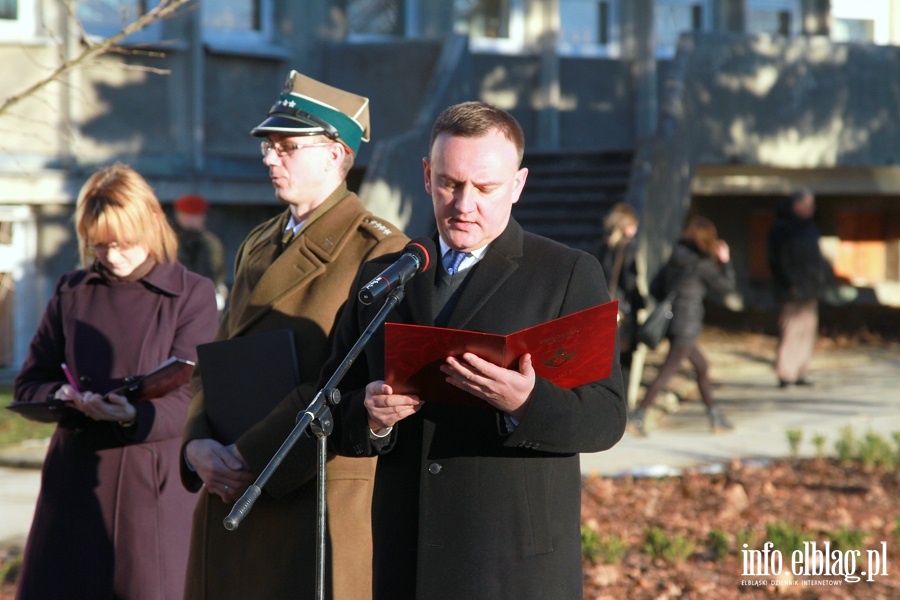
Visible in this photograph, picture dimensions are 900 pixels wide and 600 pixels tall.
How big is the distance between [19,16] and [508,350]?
46.0 ft

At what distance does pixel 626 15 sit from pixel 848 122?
406 centimetres

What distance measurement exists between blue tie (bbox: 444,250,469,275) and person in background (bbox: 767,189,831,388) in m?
11.0

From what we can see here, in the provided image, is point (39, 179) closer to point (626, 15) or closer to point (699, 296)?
point (699, 296)

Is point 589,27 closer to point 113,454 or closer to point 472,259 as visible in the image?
point 113,454

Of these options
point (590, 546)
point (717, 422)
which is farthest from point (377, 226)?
point (717, 422)

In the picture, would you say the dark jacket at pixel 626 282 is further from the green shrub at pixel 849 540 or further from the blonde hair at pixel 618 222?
the green shrub at pixel 849 540

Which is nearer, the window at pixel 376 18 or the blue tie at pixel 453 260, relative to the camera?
the blue tie at pixel 453 260

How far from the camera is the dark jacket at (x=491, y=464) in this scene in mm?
3283

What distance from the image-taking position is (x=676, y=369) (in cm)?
1145

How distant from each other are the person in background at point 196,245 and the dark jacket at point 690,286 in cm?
395

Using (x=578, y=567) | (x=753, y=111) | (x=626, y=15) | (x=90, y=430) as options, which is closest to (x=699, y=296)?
(x=753, y=111)

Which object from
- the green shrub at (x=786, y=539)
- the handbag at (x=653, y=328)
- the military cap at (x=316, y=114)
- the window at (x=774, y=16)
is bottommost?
the green shrub at (x=786, y=539)

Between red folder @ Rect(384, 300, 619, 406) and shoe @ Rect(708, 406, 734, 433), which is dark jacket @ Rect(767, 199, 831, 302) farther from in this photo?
red folder @ Rect(384, 300, 619, 406)

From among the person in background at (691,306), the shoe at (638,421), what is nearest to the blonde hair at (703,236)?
the person in background at (691,306)
